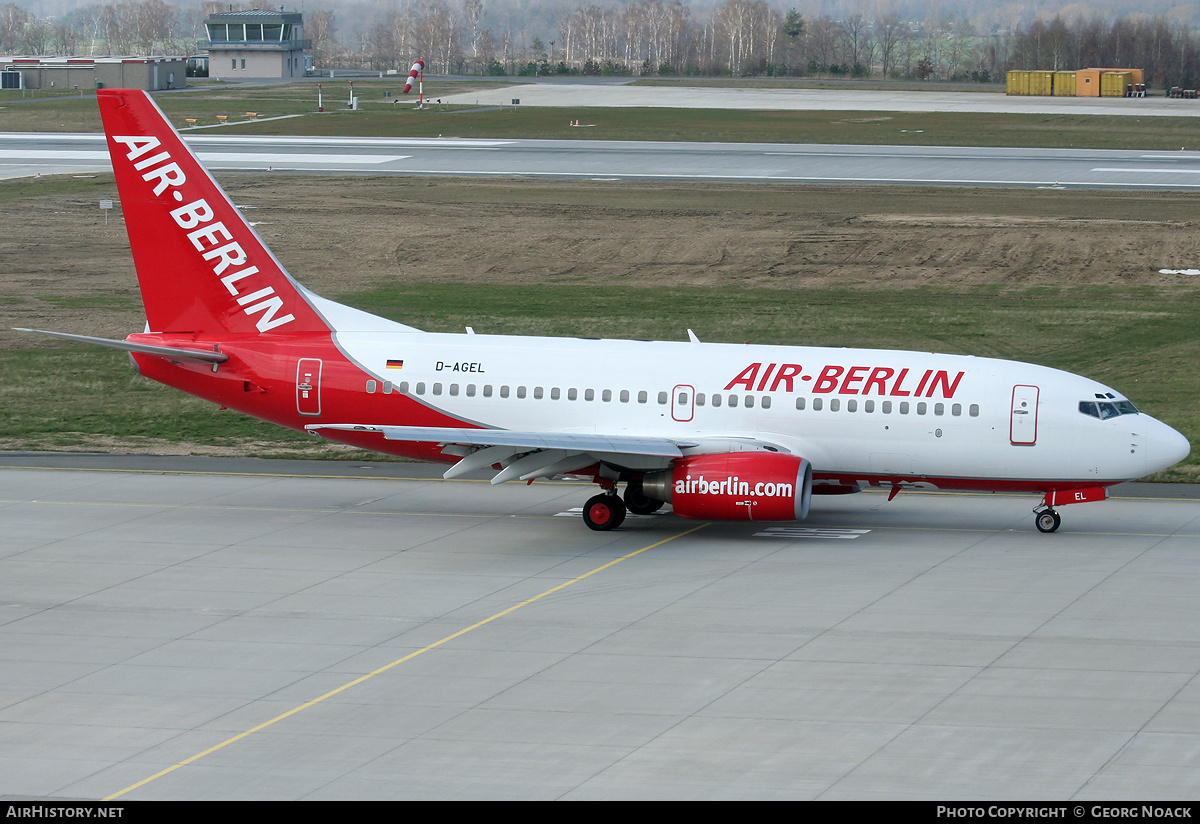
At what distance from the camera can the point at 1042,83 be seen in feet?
570

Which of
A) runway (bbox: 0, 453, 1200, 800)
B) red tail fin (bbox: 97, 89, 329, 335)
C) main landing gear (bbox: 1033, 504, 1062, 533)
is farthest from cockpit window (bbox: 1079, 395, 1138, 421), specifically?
red tail fin (bbox: 97, 89, 329, 335)

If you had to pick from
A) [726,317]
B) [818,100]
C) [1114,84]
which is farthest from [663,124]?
[726,317]

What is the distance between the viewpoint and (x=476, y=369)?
115 ft

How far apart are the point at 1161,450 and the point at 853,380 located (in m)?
6.86

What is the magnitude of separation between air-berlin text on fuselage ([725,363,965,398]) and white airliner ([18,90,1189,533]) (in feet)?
0.16

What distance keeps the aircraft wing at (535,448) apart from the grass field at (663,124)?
9054 centimetres

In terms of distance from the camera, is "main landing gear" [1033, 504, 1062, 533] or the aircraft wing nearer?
the aircraft wing

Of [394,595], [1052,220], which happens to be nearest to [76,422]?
[394,595]

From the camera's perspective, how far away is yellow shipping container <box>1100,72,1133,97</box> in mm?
170250

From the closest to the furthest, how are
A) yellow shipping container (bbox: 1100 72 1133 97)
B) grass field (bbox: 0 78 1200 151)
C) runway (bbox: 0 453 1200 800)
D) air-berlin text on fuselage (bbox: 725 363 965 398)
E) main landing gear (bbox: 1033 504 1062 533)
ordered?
runway (bbox: 0 453 1200 800) < air-berlin text on fuselage (bbox: 725 363 965 398) < main landing gear (bbox: 1033 504 1062 533) < grass field (bbox: 0 78 1200 151) < yellow shipping container (bbox: 1100 72 1133 97)

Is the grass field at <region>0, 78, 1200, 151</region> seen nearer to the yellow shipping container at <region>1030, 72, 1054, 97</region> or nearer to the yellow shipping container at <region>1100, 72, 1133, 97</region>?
the yellow shipping container at <region>1030, 72, 1054, 97</region>

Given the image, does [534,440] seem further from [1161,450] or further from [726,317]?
[726,317]

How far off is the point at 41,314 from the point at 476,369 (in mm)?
31966

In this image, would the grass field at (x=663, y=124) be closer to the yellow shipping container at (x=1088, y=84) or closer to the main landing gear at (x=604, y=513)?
the yellow shipping container at (x=1088, y=84)
